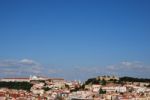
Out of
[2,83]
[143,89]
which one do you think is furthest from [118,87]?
[2,83]

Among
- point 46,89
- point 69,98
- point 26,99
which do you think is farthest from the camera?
point 46,89

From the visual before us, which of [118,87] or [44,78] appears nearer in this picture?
[118,87]

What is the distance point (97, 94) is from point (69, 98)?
607 cm

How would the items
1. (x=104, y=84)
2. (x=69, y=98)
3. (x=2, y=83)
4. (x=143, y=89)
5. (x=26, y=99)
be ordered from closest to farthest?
(x=26, y=99) → (x=69, y=98) → (x=143, y=89) → (x=104, y=84) → (x=2, y=83)

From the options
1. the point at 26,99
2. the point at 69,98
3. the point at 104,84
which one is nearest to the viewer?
the point at 26,99

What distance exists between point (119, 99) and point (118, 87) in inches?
658

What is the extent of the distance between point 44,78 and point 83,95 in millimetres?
46134

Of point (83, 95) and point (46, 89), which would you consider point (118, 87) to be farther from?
point (46, 89)

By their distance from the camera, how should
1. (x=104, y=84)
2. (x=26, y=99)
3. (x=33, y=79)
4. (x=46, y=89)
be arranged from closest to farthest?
(x=26, y=99)
(x=104, y=84)
(x=46, y=89)
(x=33, y=79)

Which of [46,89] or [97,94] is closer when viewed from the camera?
[97,94]

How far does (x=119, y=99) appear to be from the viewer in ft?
206

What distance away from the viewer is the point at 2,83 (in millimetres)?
102062

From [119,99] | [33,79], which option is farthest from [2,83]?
[119,99]

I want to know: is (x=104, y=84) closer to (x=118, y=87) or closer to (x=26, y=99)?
(x=118, y=87)
